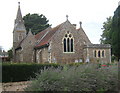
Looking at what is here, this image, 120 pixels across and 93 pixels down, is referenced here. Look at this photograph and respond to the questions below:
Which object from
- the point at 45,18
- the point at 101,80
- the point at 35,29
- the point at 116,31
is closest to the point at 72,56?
the point at 116,31

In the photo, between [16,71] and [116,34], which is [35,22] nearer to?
[116,34]

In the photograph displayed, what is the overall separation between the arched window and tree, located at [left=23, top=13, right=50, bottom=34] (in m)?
27.3

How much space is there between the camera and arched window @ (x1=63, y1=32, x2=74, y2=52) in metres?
27.6

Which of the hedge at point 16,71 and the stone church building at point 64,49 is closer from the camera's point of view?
the hedge at point 16,71

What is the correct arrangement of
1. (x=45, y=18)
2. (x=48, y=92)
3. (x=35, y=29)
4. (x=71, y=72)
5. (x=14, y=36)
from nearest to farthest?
(x=48, y=92) → (x=71, y=72) → (x=14, y=36) → (x=35, y=29) → (x=45, y=18)

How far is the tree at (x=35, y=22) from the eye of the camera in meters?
54.9

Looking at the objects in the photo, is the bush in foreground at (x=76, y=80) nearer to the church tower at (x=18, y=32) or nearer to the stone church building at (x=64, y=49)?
the stone church building at (x=64, y=49)

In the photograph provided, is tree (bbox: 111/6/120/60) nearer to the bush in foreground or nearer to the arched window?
the arched window

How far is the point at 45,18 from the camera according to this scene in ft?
196

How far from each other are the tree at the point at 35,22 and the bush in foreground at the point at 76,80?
4669cm

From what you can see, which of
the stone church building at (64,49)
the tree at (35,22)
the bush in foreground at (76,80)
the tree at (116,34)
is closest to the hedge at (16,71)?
the bush in foreground at (76,80)

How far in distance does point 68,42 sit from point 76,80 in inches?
817

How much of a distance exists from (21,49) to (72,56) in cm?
947

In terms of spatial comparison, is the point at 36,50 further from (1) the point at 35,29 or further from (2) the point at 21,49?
(1) the point at 35,29
